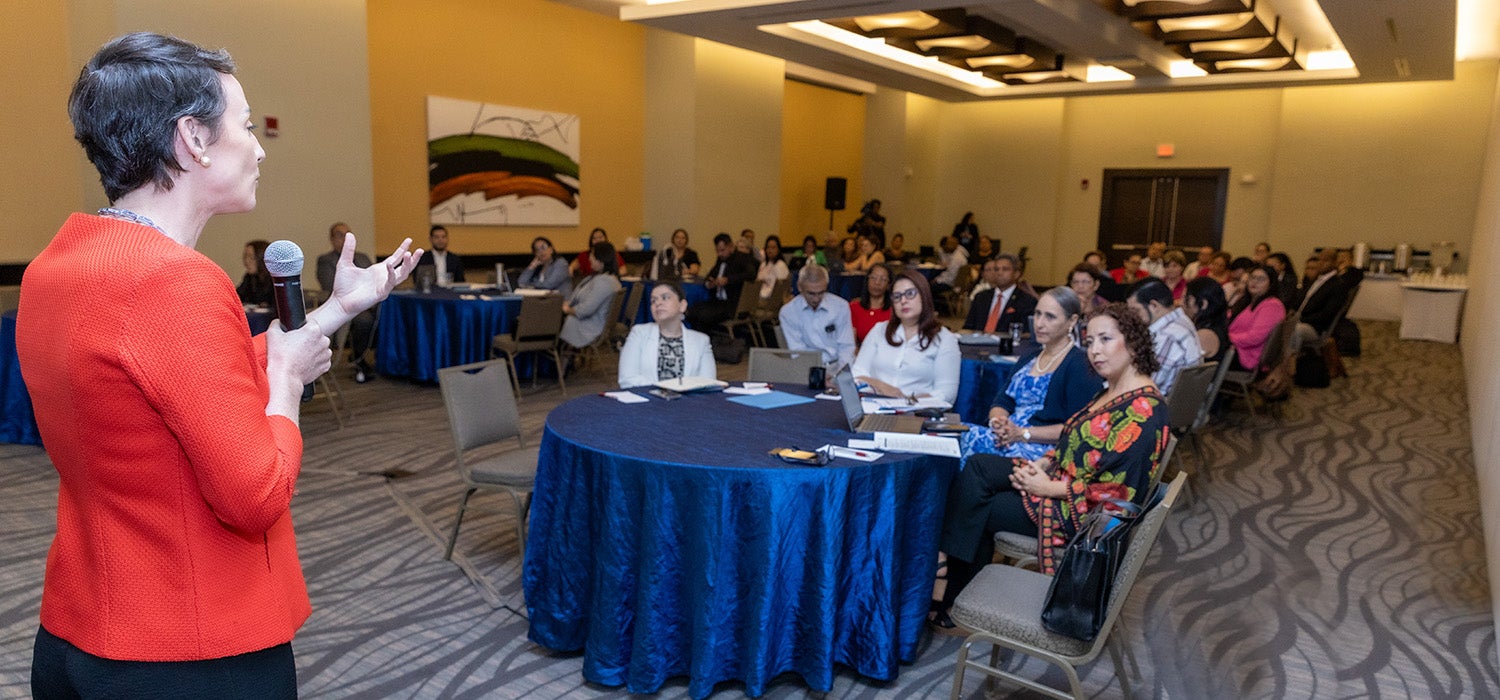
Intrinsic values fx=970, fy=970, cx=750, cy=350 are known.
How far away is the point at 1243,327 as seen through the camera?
25.1 feet

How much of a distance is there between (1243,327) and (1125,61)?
19.5ft

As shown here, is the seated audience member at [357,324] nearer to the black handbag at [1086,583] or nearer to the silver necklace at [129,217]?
the black handbag at [1086,583]

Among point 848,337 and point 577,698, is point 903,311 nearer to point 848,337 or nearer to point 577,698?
point 848,337

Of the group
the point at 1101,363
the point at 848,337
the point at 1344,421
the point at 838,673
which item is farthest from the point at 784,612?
the point at 1344,421

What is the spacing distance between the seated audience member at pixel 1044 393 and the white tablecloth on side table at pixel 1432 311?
1127 centimetres

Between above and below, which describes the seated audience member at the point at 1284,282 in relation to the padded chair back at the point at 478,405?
above

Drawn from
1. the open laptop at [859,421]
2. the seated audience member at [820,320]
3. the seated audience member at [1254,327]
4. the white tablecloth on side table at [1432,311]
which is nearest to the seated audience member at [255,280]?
the seated audience member at [820,320]

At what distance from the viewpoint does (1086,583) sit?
8.34ft

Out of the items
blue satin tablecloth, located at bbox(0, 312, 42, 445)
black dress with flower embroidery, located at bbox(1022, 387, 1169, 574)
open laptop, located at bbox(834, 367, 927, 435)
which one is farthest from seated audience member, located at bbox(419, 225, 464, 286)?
black dress with flower embroidery, located at bbox(1022, 387, 1169, 574)

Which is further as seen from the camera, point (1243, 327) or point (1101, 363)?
point (1243, 327)

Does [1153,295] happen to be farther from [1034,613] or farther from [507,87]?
[507,87]

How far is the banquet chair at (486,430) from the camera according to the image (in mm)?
3879

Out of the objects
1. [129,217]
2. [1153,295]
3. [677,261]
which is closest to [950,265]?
[677,261]

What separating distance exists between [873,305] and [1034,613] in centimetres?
381
